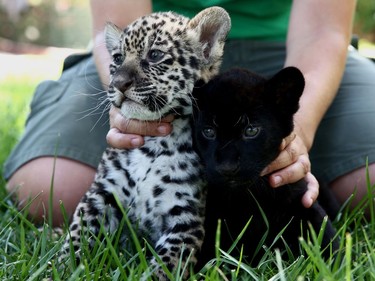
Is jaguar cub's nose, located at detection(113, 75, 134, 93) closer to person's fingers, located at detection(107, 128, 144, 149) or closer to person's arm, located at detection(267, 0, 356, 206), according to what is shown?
person's fingers, located at detection(107, 128, 144, 149)

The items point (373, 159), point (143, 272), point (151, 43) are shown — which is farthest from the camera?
point (373, 159)

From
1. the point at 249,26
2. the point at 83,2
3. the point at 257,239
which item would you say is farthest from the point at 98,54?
the point at 83,2

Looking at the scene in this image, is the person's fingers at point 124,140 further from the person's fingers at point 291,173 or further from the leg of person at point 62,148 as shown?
the leg of person at point 62,148

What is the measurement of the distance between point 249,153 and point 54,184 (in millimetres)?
1828

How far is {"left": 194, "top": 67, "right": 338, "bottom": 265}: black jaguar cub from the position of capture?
2980mm

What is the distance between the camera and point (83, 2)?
1447cm

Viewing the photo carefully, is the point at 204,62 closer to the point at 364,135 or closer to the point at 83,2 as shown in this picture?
the point at 364,135

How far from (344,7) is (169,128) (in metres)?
1.78

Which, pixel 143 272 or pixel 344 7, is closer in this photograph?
pixel 143 272

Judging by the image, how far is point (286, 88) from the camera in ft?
10.1

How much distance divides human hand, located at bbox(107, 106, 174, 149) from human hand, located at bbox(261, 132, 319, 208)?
0.52m

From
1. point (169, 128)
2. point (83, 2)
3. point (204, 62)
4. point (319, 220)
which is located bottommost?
→ point (83, 2)

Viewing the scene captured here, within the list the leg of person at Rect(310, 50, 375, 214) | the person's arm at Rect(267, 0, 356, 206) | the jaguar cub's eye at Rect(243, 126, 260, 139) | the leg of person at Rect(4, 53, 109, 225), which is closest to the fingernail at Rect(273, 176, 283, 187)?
the jaguar cub's eye at Rect(243, 126, 260, 139)

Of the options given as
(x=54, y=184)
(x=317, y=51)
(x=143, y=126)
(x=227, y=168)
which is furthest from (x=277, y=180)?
(x=54, y=184)
